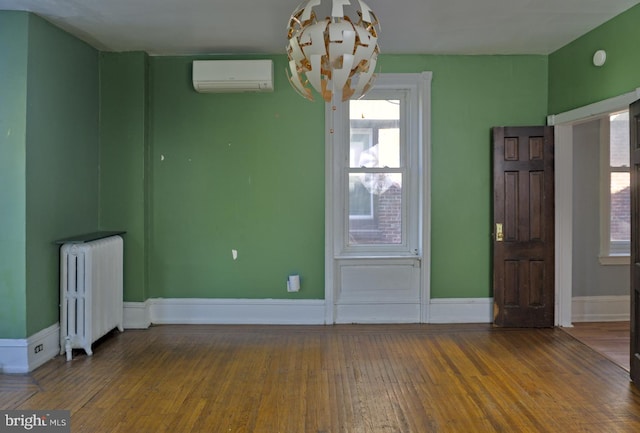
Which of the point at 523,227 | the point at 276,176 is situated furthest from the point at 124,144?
the point at 523,227

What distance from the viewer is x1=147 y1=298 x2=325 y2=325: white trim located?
14.4 feet

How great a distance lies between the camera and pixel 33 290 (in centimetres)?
335

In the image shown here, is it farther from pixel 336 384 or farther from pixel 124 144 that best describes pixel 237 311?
pixel 124 144

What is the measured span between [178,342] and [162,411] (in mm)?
1266

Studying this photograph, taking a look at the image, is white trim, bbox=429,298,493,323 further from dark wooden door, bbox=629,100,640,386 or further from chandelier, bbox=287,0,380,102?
chandelier, bbox=287,0,380,102

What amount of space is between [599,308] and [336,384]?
321 centimetres

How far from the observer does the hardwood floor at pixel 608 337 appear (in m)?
3.58

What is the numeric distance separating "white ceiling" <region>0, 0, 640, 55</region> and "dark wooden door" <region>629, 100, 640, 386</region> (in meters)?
0.92

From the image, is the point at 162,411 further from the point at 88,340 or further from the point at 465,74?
the point at 465,74

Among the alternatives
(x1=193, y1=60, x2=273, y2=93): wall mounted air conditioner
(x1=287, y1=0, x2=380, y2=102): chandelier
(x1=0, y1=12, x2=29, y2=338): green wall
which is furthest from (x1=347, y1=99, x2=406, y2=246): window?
(x1=0, y1=12, x2=29, y2=338): green wall

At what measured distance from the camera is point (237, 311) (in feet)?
14.5

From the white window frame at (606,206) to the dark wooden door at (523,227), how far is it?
2.55 ft

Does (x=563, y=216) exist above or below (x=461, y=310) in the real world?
above

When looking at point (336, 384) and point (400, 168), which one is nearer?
point (336, 384)
